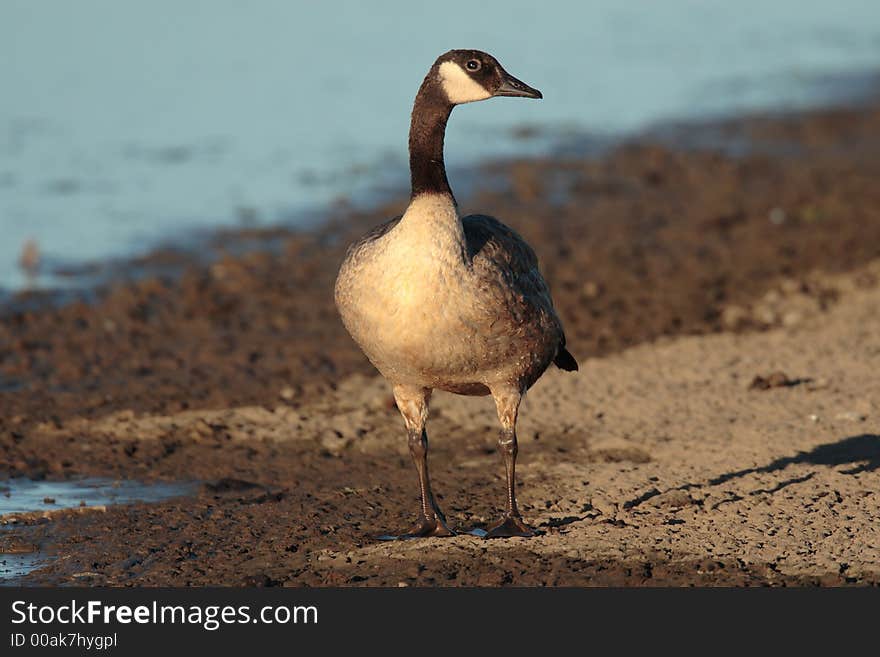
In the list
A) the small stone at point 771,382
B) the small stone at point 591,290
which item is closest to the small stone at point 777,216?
the small stone at point 591,290

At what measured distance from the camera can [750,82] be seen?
21.6 metres

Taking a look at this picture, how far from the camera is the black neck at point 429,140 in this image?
6840mm

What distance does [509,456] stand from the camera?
7312 millimetres

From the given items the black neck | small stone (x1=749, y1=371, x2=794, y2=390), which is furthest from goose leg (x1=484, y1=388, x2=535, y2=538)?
small stone (x1=749, y1=371, x2=794, y2=390)

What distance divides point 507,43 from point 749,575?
17.9 metres

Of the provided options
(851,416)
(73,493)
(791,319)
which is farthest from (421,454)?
(791,319)

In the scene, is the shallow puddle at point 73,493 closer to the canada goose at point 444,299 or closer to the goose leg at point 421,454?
the goose leg at point 421,454

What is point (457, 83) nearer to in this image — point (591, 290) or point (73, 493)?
point (73, 493)

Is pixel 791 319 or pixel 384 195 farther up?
pixel 384 195

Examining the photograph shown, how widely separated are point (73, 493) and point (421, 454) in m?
2.19

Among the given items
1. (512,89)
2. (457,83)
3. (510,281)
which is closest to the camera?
(510,281)

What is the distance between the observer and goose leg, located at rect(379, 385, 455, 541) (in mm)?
7164

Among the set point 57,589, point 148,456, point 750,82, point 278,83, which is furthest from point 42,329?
point 750,82

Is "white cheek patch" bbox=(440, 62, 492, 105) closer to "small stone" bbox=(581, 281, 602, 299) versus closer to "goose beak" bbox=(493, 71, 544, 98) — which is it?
"goose beak" bbox=(493, 71, 544, 98)
